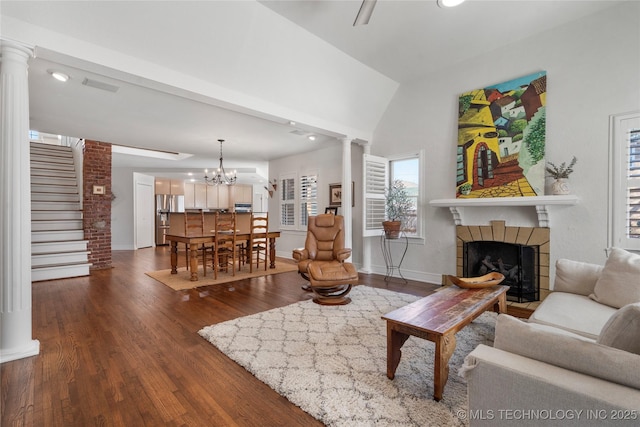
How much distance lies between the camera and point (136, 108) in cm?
424

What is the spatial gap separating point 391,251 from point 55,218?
20.9 feet

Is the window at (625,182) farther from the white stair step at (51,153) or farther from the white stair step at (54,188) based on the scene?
the white stair step at (51,153)

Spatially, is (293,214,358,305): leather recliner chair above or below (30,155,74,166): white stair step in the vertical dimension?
below

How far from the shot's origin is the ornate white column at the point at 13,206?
222 cm

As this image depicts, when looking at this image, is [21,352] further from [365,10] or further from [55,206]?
[55,206]

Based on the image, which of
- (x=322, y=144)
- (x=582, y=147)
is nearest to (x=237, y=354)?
(x=582, y=147)

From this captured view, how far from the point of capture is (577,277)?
256 centimetres

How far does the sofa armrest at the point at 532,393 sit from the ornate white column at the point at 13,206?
3.07 m

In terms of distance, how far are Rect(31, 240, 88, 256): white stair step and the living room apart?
2.56 meters

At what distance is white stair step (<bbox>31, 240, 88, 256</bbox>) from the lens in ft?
16.4

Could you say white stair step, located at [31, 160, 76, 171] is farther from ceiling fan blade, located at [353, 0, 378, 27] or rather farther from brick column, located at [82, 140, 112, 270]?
ceiling fan blade, located at [353, 0, 378, 27]

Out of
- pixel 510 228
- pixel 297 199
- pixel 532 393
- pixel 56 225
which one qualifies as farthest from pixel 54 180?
pixel 510 228

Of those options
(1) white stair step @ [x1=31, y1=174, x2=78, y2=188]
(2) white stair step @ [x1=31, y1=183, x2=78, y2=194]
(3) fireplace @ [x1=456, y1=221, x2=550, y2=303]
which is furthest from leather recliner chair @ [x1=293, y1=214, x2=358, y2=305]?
(1) white stair step @ [x1=31, y1=174, x2=78, y2=188]

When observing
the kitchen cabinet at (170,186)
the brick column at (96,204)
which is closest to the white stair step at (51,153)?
the brick column at (96,204)
